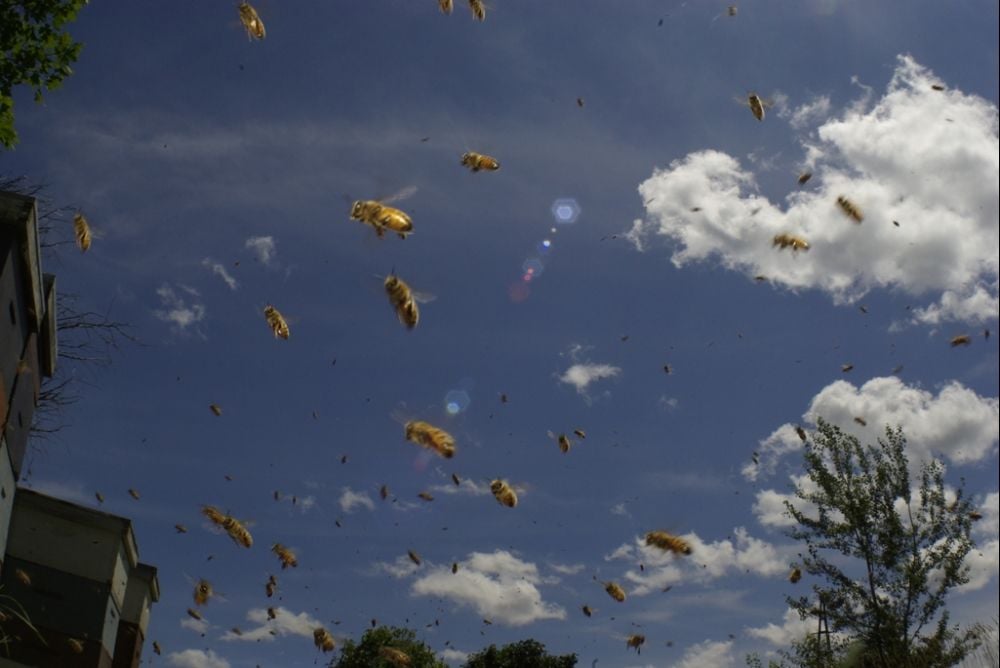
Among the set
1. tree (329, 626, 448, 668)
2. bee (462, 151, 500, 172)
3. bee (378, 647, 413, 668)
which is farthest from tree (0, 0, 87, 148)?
tree (329, 626, 448, 668)

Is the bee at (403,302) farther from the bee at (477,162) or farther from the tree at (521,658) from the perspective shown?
the tree at (521,658)

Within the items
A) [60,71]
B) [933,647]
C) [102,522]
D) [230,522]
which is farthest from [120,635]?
[933,647]

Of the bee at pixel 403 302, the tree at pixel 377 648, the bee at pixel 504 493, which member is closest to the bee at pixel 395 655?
the bee at pixel 504 493

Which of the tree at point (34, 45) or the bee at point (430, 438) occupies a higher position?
the tree at point (34, 45)

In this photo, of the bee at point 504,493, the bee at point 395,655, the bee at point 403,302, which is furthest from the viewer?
the bee at point 395,655

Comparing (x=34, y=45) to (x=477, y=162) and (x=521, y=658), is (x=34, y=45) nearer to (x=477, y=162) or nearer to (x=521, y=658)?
(x=477, y=162)

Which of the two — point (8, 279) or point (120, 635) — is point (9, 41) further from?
point (120, 635)
